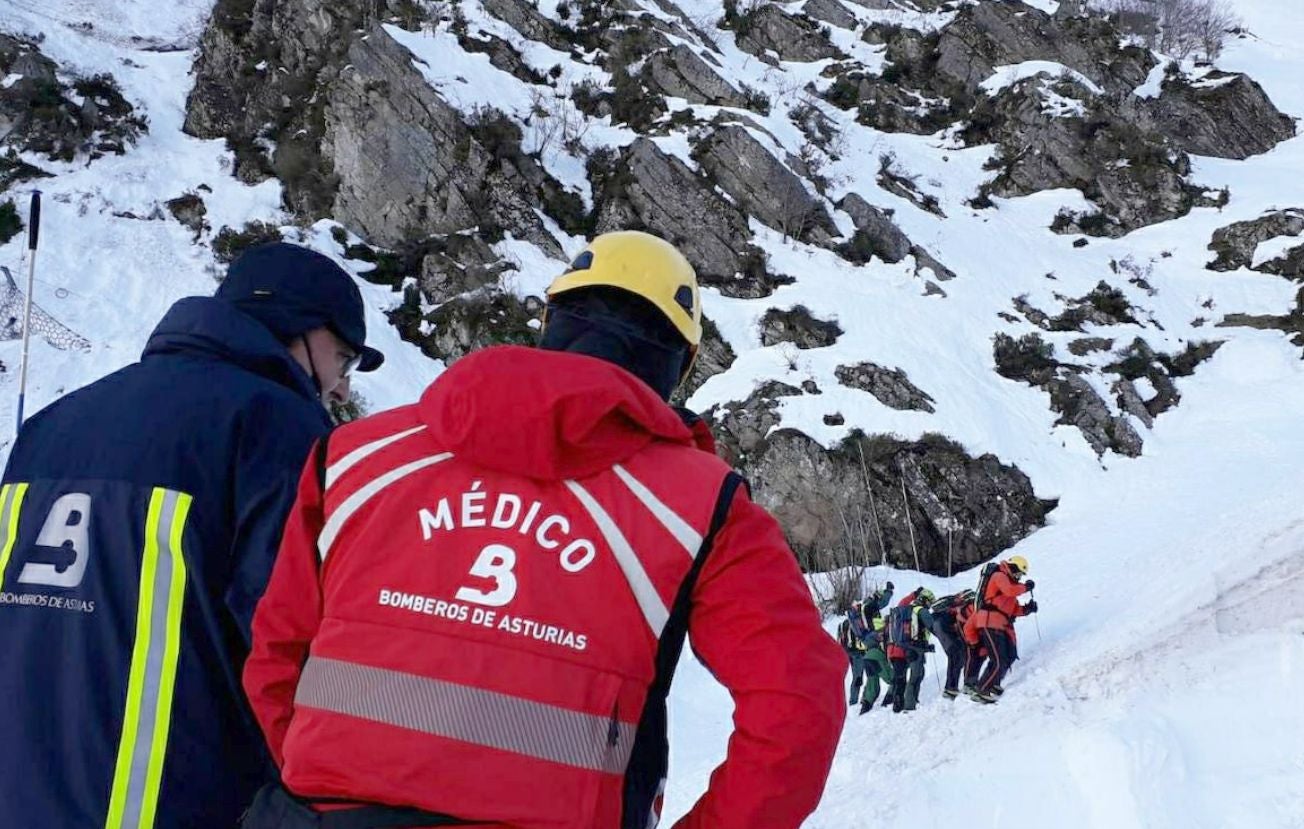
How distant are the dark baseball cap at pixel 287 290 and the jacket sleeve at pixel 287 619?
645 mm

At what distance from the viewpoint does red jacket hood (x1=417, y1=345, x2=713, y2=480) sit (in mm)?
1361

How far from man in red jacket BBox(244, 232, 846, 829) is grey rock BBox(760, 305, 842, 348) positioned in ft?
54.9

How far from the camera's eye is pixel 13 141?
1930cm

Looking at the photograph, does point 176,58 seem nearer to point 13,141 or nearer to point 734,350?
point 13,141

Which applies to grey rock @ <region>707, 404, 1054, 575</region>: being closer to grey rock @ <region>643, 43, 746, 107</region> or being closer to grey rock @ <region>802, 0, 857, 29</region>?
grey rock @ <region>643, 43, 746, 107</region>

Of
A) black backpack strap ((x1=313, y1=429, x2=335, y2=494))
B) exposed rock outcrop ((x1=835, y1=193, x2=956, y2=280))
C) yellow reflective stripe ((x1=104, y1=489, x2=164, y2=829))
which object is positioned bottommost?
exposed rock outcrop ((x1=835, y1=193, x2=956, y2=280))

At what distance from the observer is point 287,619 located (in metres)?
1.55

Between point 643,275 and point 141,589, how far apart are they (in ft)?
3.85

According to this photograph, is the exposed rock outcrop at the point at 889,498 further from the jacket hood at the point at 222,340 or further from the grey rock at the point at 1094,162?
the jacket hood at the point at 222,340

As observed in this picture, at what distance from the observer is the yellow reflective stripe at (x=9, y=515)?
176 centimetres

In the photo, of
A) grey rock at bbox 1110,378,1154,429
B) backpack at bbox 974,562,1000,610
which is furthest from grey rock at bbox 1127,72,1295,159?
backpack at bbox 974,562,1000,610

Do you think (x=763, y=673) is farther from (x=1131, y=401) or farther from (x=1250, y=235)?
(x=1250, y=235)

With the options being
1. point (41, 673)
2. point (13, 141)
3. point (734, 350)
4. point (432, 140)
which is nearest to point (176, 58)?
point (13, 141)

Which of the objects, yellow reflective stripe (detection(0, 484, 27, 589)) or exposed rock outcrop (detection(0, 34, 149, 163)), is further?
exposed rock outcrop (detection(0, 34, 149, 163))
